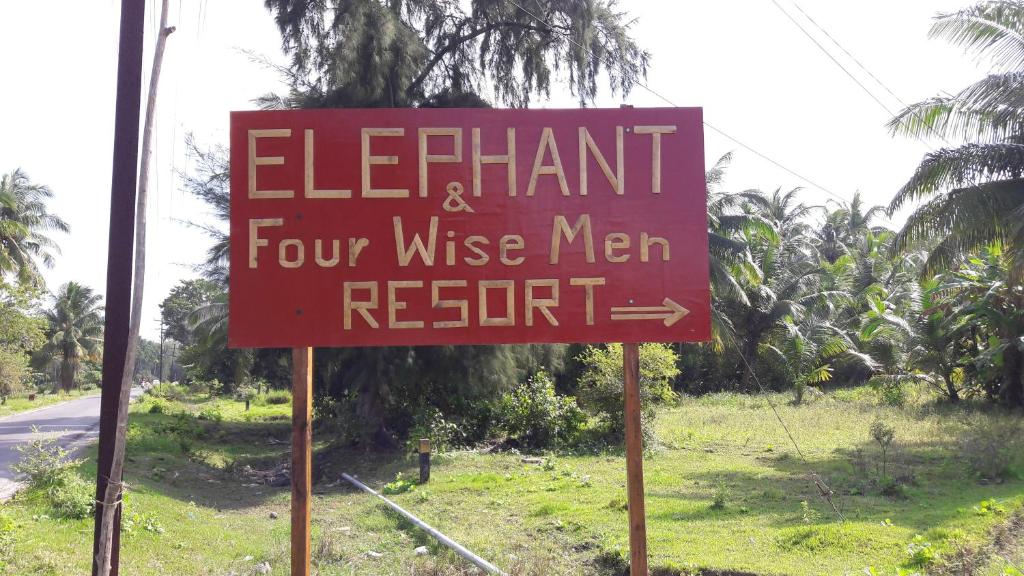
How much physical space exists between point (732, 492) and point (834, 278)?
A: 23.5 metres

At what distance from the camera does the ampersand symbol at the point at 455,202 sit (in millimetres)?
5336

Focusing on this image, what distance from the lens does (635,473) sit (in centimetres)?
530

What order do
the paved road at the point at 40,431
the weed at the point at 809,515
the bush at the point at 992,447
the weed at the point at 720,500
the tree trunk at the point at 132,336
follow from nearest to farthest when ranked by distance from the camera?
the tree trunk at the point at 132,336, the weed at the point at 809,515, the weed at the point at 720,500, the bush at the point at 992,447, the paved road at the point at 40,431

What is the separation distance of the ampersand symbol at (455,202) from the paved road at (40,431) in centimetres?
707

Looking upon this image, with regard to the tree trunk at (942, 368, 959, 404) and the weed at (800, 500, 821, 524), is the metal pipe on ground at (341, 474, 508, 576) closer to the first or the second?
the weed at (800, 500, 821, 524)

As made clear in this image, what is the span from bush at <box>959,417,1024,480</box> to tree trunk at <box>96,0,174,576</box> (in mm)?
11343

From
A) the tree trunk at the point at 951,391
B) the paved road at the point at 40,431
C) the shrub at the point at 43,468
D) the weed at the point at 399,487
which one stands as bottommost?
the weed at the point at 399,487

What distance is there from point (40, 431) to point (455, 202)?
68.5 ft

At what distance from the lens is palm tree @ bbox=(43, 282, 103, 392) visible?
173 ft

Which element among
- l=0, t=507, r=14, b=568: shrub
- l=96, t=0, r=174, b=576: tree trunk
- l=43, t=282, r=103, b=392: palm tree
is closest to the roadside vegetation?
l=0, t=507, r=14, b=568: shrub

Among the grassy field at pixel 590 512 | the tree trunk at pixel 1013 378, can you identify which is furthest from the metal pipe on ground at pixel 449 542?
the tree trunk at pixel 1013 378

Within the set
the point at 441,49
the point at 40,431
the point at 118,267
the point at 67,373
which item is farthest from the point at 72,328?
the point at 118,267

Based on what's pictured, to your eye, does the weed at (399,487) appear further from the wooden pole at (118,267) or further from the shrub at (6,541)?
the wooden pole at (118,267)

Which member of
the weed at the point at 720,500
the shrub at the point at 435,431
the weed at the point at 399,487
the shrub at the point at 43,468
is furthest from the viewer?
the shrub at the point at 435,431
